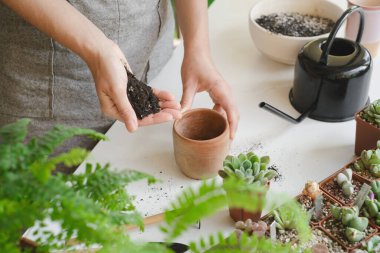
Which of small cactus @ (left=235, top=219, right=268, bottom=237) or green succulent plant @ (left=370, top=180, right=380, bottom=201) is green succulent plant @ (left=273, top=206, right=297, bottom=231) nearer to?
small cactus @ (left=235, top=219, right=268, bottom=237)

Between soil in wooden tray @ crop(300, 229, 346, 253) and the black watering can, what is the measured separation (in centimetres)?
37

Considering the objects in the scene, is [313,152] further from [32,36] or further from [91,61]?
[32,36]

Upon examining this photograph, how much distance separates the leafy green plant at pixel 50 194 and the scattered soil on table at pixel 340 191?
1.49 ft

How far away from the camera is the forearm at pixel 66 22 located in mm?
1053

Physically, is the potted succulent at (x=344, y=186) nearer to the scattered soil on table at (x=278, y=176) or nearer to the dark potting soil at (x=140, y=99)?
the scattered soil on table at (x=278, y=176)

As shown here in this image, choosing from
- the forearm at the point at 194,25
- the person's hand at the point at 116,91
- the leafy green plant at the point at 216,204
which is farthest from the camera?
the forearm at the point at 194,25

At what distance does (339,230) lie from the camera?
875mm

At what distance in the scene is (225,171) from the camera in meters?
0.91

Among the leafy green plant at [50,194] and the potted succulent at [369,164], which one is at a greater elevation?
the leafy green plant at [50,194]

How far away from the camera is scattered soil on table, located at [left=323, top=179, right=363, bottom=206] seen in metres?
0.92

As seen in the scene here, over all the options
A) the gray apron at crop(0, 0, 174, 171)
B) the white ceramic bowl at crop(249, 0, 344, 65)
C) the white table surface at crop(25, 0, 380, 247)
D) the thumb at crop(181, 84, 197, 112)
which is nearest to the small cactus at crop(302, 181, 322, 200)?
the white table surface at crop(25, 0, 380, 247)

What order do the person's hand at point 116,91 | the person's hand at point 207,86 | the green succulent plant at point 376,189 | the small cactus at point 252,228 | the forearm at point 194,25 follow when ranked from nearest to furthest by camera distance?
the small cactus at point 252,228, the green succulent plant at point 376,189, the person's hand at point 116,91, the person's hand at point 207,86, the forearm at point 194,25

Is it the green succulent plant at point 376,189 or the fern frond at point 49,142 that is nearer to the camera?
the fern frond at point 49,142

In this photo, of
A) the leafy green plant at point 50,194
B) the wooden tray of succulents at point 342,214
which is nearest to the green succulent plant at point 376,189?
the wooden tray of succulents at point 342,214
